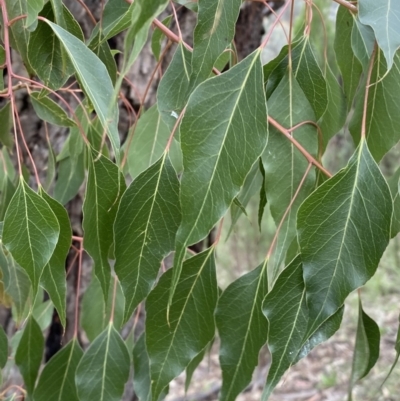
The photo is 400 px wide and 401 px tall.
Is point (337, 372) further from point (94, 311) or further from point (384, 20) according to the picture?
point (384, 20)

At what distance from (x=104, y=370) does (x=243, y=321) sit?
215mm

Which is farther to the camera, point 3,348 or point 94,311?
point 94,311

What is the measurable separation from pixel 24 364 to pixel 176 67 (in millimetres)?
465

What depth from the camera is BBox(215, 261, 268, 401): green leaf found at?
617 millimetres

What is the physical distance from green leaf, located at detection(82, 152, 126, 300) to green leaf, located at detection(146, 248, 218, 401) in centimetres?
7

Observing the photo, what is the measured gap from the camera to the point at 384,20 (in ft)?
1.53

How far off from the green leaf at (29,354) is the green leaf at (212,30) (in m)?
0.48

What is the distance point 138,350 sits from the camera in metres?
0.79

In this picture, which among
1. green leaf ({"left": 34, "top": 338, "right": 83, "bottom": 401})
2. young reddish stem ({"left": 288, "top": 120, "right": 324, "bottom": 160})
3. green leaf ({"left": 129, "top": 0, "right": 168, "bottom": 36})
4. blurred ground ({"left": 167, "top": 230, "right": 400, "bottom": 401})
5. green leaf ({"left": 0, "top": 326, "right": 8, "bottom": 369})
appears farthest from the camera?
blurred ground ({"left": 167, "top": 230, "right": 400, "bottom": 401})

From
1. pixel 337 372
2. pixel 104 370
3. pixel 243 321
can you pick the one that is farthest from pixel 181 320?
pixel 337 372

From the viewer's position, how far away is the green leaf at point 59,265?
541 millimetres

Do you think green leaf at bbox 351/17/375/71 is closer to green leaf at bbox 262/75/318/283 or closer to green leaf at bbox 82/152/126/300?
green leaf at bbox 262/75/318/283

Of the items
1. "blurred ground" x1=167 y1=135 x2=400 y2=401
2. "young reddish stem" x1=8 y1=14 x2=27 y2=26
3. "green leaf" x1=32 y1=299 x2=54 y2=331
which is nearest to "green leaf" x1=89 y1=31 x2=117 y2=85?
"young reddish stem" x1=8 y1=14 x2=27 y2=26

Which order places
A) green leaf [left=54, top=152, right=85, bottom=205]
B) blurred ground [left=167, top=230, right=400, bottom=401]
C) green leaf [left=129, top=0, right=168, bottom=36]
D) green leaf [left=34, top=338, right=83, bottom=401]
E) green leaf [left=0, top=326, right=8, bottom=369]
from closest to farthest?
green leaf [left=129, top=0, right=168, bottom=36], green leaf [left=0, top=326, right=8, bottom=369], green leaf [left=34, top=338, right=83, bottom=401], green leaf [left=54, top=152, right=85, bottom=205], blurred ground [left=167, top=230, right=400, bottom=401]
